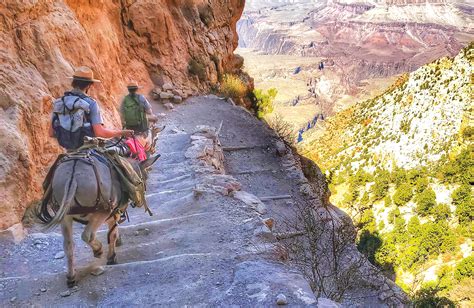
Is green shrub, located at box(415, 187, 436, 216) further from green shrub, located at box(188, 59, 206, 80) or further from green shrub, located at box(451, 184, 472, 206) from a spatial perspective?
green shrub, located at box(188, 59, 206, 80)

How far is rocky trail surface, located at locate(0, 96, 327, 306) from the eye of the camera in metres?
3.77

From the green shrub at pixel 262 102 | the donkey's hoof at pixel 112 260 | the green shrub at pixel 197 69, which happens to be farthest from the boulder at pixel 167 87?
the donkey's hoof at pixel 112 260

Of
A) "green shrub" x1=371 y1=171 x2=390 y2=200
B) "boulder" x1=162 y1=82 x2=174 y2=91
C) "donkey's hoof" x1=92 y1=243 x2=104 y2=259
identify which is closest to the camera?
"donkey's hoof" x1=92 y1=243 x2=104 y2=259

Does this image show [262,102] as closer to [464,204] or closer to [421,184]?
[464,204]

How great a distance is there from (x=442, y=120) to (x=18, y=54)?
39.4 m

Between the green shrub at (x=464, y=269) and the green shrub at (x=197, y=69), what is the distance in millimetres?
20301

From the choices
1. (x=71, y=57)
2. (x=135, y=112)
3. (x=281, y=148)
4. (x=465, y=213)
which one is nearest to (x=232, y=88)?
(x=281, y=148)

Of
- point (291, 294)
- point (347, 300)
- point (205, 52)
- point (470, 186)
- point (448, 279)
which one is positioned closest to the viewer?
point (291, 294)

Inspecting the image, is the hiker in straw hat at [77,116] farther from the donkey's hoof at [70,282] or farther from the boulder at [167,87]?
the boulder at [167,87]

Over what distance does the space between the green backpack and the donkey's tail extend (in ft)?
10.9

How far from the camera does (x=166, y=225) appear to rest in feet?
18.3

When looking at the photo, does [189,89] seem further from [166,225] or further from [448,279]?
[448,279]

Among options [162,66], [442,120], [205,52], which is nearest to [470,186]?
[442,120]

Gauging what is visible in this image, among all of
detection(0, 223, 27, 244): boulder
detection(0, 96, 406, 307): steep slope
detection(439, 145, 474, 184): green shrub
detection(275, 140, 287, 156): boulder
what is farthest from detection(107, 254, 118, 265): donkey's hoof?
detection(439, 145, 474, 184): green shrub
